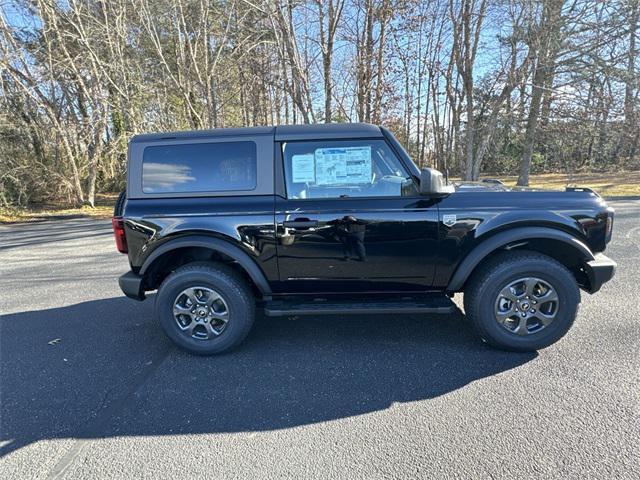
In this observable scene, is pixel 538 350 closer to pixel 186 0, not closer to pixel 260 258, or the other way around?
pixel 260 258

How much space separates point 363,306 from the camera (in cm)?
297

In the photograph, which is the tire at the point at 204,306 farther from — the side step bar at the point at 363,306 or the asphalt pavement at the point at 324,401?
the side step bar at the point at 363,306

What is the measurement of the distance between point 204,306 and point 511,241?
2.66m

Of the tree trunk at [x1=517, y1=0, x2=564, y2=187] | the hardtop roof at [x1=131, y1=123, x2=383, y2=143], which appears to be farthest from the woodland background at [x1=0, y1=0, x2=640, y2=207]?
the hardtop roof at [x1=131, y1=123, x2=383, y2=143]

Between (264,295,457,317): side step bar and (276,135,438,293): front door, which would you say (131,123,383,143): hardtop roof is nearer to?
(276,135,438,293): front door

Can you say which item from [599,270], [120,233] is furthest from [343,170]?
[599,270]

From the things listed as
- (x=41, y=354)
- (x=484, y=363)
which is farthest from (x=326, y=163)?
(x=41, y=354)

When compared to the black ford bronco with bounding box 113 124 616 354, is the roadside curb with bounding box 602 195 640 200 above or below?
below

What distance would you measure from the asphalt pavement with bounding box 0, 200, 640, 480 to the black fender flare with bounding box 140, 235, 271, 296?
2.36 ft

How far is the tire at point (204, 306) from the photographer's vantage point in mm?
3016

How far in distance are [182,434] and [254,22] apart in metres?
14.4

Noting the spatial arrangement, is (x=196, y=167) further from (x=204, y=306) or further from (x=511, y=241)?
(x=511, y=241)

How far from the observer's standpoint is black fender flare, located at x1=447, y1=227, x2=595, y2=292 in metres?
2.80

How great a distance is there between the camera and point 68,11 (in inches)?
480
